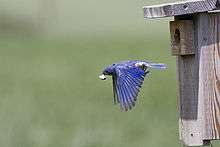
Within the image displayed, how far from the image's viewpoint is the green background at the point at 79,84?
354 inches

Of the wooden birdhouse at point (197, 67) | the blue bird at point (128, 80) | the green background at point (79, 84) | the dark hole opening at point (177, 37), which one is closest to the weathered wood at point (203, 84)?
the wooden birdhouse at point (197, 67)

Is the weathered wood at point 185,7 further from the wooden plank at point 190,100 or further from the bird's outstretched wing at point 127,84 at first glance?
the bird's outstretched wing at point 127,84

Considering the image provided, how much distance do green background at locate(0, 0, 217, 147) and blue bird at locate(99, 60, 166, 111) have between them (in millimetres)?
2260

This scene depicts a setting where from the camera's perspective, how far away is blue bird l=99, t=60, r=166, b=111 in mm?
5988

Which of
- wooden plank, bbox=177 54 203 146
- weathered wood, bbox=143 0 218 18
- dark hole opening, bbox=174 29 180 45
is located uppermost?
weathered wood, bbox=143 0 218 18

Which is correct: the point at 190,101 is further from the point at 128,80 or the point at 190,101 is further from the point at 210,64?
the point at 128,80

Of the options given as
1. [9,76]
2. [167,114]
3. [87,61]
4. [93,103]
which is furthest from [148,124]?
[87,61]

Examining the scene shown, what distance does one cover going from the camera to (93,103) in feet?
36.6

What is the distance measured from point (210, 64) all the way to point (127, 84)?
482mm

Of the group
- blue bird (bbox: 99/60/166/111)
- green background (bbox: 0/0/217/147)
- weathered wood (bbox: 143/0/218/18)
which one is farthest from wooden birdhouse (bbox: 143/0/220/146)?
green background (bbox: 0/0/217/147)

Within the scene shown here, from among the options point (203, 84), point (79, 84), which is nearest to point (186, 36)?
point (203, 84)

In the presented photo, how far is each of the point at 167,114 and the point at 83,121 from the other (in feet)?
2.68

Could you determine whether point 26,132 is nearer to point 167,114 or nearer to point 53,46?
point 167,114

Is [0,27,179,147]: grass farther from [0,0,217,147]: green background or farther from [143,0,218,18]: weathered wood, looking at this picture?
[143,0,218,18]: weathered wood
